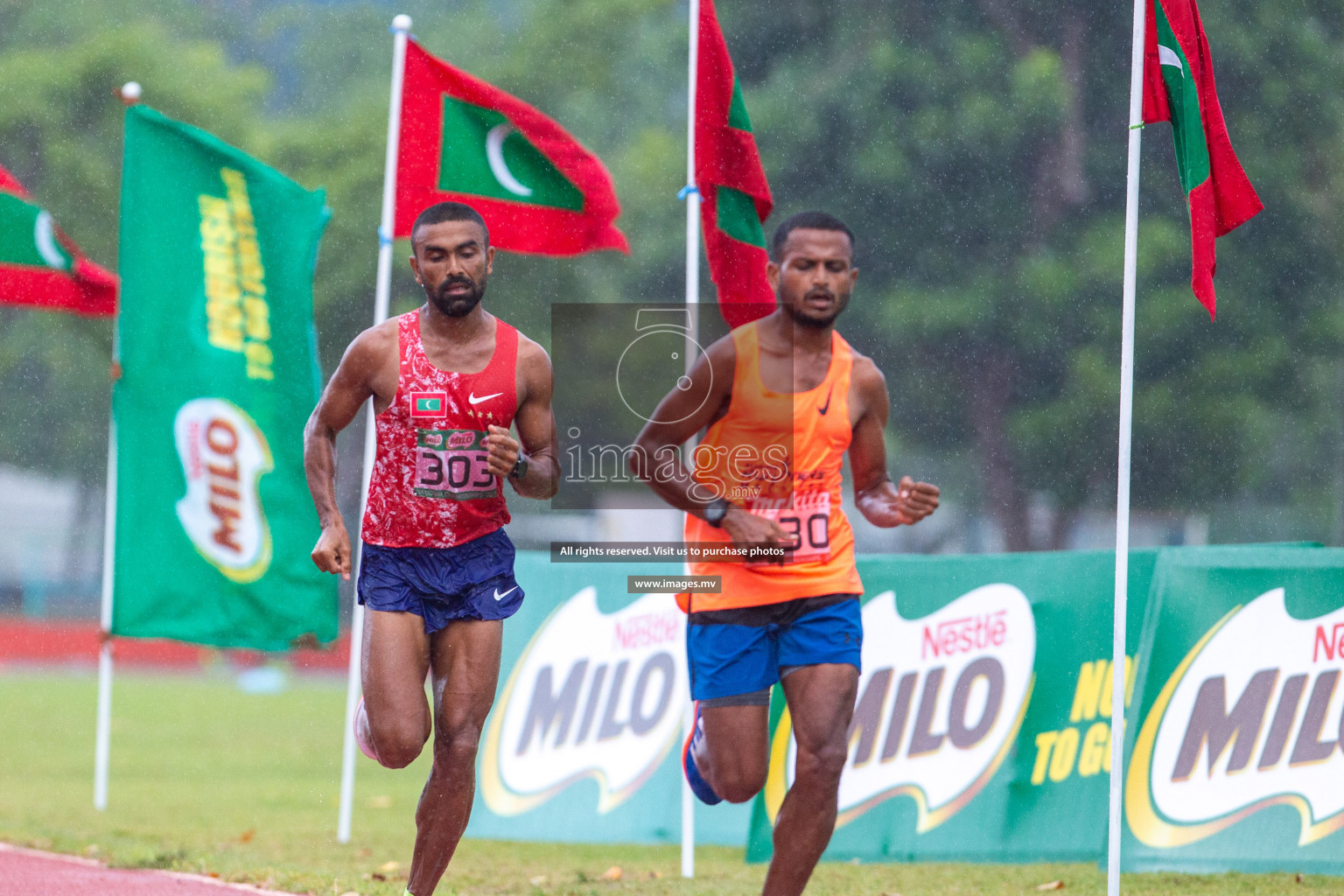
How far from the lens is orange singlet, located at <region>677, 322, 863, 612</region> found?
5590 mm

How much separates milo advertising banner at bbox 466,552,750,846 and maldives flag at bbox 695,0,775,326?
1.65 metres

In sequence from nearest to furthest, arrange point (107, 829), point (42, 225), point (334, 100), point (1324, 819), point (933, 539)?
point (1324, 819), point (107, 829), point (42, 225), point (933, 539), point (334, 100)

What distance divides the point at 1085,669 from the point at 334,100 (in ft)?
141

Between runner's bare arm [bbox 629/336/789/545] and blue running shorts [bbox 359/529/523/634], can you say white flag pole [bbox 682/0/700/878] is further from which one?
blue running shorts [bbox 359/529/523/634]

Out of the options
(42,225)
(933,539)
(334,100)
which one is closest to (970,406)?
(933,539)

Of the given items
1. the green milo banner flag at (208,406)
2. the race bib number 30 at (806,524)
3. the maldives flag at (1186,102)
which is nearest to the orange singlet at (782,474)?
the race bib number 30 at (806,524)

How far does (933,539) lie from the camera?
30734 millimetres

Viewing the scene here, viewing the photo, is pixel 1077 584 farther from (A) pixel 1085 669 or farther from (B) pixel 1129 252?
(B) pixel 1129 252

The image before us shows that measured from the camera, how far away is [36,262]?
35.0 feet

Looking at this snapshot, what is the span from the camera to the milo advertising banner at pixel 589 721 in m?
8.47

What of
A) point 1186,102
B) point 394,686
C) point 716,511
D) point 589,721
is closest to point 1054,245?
point 589,721

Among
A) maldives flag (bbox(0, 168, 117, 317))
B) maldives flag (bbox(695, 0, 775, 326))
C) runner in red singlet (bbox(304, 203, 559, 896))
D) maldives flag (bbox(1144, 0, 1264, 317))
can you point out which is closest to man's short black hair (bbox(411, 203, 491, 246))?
runner in red singlet (bbox(304, 203, 559, 896))

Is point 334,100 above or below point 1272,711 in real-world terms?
above

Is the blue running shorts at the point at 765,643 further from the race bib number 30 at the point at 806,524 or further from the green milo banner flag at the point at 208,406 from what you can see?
the green milo banner flag at the point at 208,406
